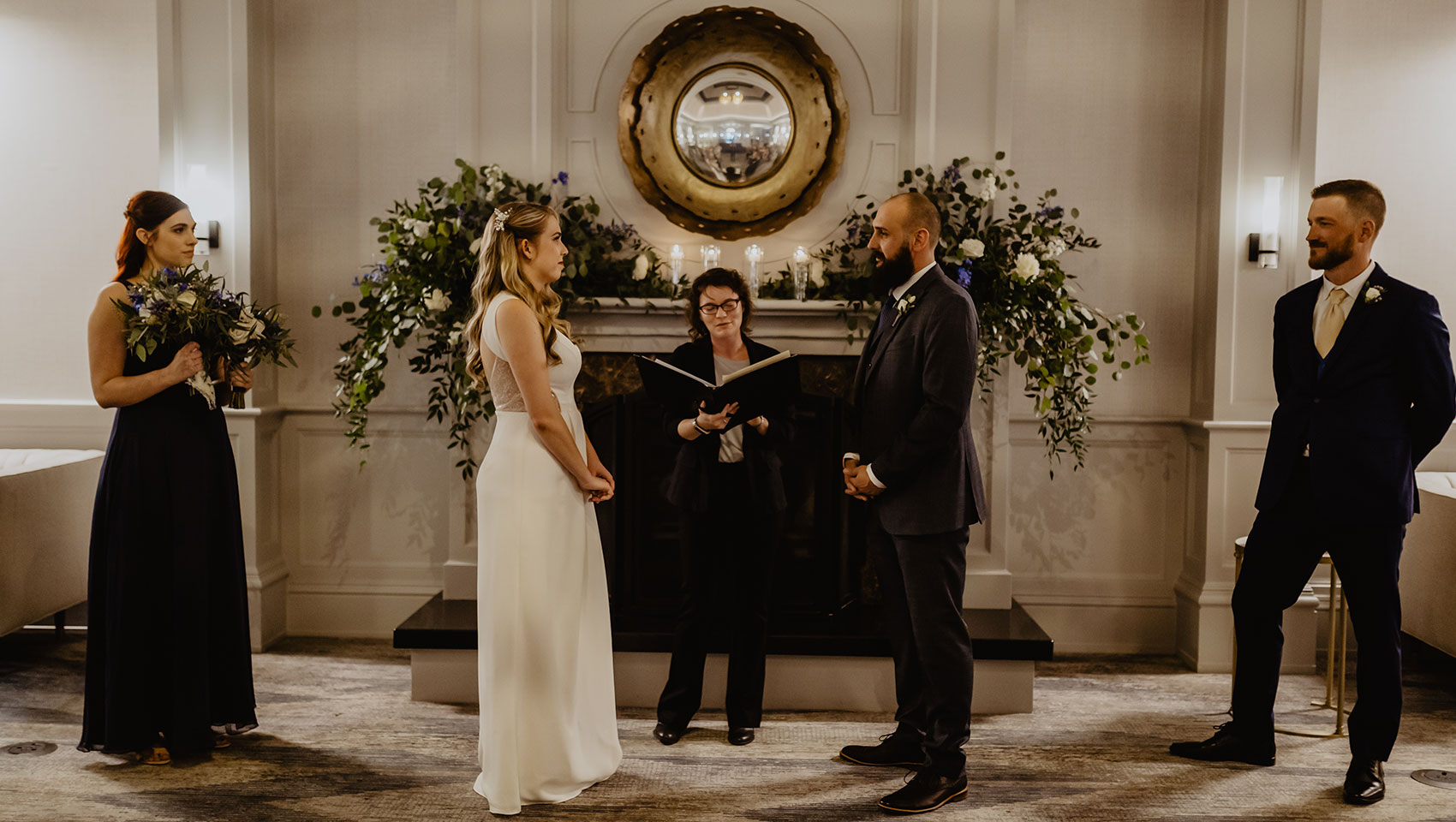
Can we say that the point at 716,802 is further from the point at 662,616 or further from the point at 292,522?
the point at 292,522

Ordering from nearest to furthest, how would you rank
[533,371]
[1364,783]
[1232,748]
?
[533,371], [1364,783], [1232,748]

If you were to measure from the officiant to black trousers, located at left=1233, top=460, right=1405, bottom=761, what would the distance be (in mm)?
1558

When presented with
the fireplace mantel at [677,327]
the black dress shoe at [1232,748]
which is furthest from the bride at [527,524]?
the black dress shoe at [1232,748]

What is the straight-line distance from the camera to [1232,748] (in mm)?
3383

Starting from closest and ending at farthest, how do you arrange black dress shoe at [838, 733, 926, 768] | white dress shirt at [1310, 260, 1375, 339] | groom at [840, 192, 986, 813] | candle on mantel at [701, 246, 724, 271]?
groom at [840, 192, 986, 813]
white dress shirt at [1310, 260, 1375, 339]
black dress shoe at [838, 733, 926, 768]
candle on mantel at [701, 246, 724, 271]

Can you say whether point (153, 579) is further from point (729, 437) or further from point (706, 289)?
point (706, 289)

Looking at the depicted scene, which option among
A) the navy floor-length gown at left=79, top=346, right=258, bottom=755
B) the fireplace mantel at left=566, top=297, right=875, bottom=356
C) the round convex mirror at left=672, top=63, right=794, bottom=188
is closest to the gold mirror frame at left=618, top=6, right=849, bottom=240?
the round convex mirror at left=672, top=63, right=794, bottom=188

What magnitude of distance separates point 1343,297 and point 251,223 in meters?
4.26

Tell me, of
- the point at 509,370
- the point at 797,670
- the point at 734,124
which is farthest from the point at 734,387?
the point at 734,124

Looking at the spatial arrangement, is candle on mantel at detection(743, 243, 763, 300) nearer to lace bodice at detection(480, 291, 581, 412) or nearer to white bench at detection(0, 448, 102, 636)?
lace bodice at detection(480, 291, 581, 412)

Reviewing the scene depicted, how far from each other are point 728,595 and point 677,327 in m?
1.36

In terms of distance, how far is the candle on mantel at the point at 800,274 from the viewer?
434 centimetres

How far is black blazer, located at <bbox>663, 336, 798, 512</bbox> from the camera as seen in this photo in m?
3.40

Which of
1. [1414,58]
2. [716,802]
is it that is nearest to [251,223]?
[716,802]
